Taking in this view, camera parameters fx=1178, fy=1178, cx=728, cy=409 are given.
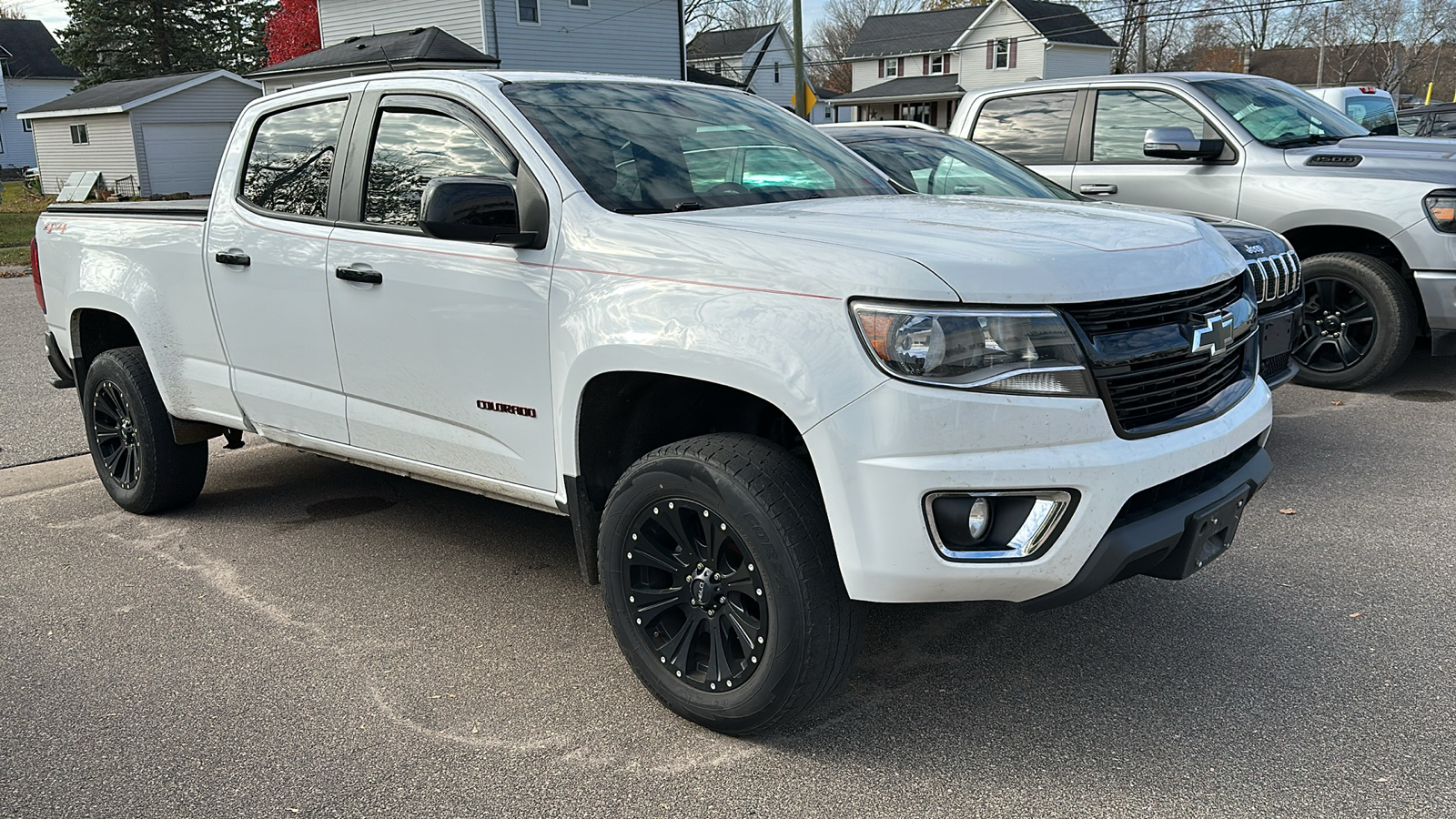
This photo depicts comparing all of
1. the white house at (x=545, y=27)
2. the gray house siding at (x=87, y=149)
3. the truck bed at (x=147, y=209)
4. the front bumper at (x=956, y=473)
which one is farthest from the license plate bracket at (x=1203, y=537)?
the gray house siding at (x=87, y=149)

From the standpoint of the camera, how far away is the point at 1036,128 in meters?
8.41

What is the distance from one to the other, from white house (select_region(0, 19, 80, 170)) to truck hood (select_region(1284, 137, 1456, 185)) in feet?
220

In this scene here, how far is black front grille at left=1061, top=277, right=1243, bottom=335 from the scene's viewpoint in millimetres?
2891

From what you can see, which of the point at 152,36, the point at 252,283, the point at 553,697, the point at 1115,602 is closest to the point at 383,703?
the point at 553,697

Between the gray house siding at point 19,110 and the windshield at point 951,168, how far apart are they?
6169 cm

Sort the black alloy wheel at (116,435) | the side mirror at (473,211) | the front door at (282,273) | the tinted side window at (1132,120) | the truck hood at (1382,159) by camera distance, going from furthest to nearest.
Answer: the tinted side window at (1132,120)
the truck hood at (1382,159)
the black alloy wheel at (116,435)
the front door at (282,273)
the side mirror at (473,211)

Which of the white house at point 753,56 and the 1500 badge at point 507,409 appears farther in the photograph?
the white house at point 753,56

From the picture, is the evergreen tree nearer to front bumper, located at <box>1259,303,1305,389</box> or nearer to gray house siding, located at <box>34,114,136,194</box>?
gray house siding, located at <box>34,114,136,194</box>

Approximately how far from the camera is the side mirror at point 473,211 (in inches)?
134

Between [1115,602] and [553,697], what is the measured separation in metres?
2.00

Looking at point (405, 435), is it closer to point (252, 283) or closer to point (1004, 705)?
point (252, 283)

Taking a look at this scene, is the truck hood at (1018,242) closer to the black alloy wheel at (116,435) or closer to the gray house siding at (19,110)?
the black alloy wheel at (116,435)

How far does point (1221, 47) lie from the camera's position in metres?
76.8

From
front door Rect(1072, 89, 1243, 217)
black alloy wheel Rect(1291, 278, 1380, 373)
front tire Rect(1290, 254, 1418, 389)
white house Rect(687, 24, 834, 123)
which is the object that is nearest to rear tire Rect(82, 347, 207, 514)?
front door Rect(1072, 89, 1243, 217)
